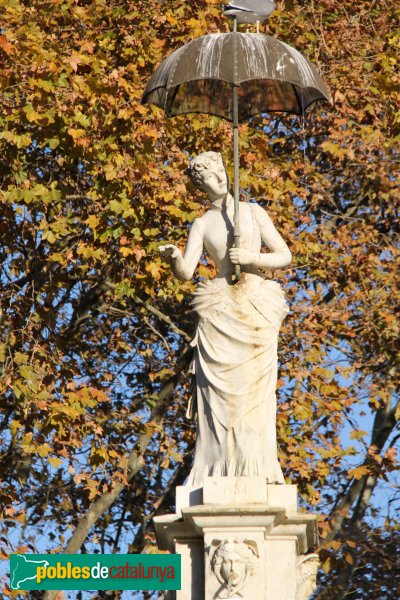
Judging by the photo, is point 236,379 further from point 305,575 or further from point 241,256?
point 305,575

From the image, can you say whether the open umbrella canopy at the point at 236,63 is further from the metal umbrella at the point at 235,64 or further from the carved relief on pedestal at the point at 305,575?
the carved relief on pedestal at the point at 305,575

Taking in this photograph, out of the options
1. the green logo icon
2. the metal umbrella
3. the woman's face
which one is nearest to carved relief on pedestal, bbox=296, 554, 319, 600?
the green logo icon

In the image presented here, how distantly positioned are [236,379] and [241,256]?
2.72ft

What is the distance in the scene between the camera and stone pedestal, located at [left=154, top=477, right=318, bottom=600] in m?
11.0

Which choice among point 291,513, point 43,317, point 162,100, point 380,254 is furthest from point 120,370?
point 291,513

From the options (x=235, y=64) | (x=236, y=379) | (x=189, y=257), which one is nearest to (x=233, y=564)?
(x=236, y=379)

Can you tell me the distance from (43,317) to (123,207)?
167 cm

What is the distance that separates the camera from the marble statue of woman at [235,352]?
11.5 m

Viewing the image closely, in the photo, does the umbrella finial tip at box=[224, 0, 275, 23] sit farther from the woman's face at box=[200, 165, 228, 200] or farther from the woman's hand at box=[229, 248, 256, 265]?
the woman's hand at box=[229, 248, 256, 265]

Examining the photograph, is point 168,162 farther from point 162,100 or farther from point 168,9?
point 162,100

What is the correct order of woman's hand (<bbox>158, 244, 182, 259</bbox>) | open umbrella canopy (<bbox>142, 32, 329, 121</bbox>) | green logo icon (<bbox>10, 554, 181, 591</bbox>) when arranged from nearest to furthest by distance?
1. woman's hand (<bbox>158, 244, 182, 259</bbox>)
2. green logo icon (<bbox>10, 554, 181, 591</bbox>)
3. open umbrella canopy (<bbox>142, 32, 329, 121</bbox>)

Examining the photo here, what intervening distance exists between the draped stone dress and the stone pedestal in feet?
0.56

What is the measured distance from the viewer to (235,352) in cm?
1165

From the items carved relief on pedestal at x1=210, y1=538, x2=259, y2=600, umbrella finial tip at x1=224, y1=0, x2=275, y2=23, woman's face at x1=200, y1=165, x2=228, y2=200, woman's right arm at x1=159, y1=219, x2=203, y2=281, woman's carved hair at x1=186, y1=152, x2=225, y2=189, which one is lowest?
carved relief on pedestal at x1=210, y1=538, x2=259, y2=600
